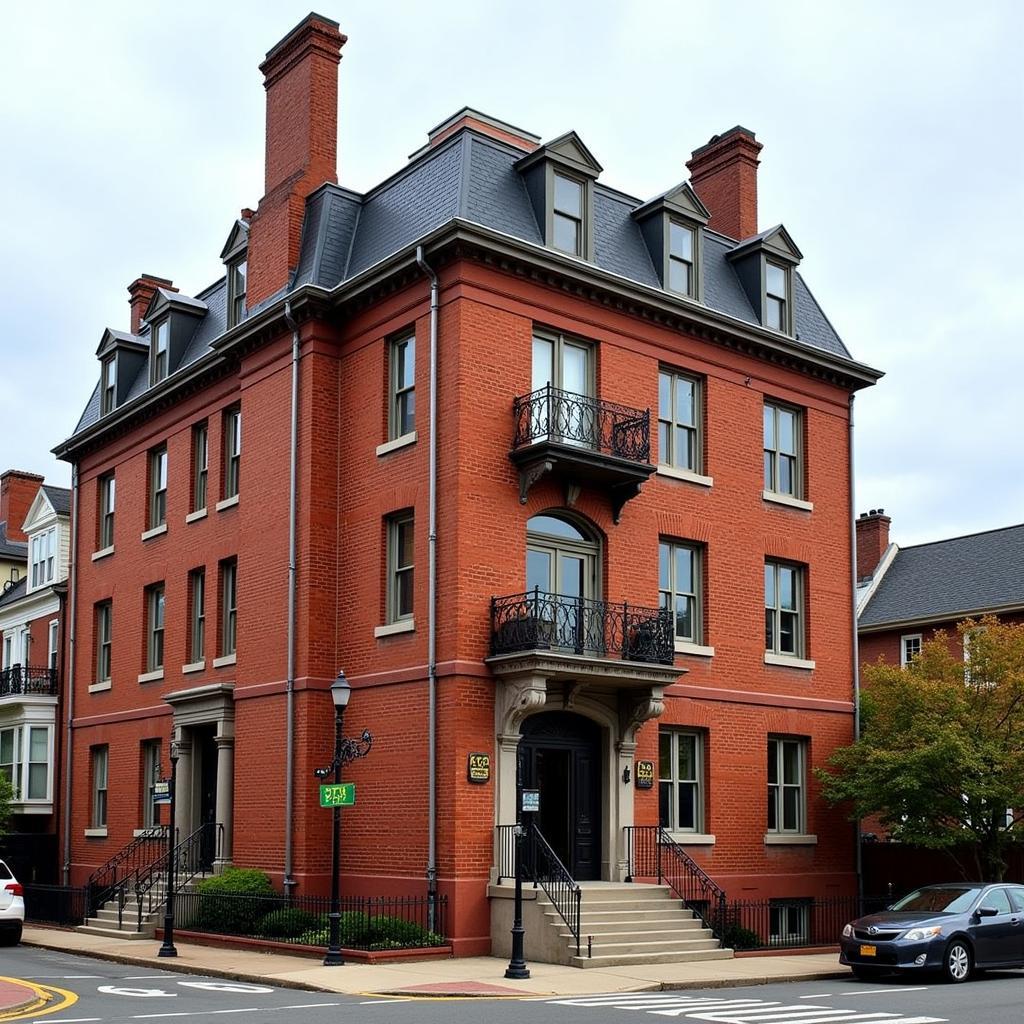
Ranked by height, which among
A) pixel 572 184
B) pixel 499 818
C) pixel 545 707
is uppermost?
pixel 572 184

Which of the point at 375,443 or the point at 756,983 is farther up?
the point at 375,443

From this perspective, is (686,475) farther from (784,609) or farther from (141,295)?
(141,295)

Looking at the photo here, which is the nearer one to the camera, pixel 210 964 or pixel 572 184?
pixel 210 964

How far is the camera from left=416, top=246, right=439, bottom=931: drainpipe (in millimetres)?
23203

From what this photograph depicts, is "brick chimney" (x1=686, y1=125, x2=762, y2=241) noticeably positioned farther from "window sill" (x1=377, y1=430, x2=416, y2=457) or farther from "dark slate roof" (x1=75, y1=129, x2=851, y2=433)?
"window sill" (x1=377, y1=430, x2=416, y2=457)

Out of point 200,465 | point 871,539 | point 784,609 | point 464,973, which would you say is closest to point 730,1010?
point 464,973

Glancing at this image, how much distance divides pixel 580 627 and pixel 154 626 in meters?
13.0

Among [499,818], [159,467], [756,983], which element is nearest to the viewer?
[756,983]

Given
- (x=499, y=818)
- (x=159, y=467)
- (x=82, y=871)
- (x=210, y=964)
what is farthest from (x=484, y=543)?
(x=82, y=871)

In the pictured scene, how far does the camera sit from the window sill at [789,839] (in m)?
28.2

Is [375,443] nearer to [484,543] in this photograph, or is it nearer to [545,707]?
[484,543]

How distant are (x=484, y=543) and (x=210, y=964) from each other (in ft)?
25.9

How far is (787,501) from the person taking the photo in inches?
1172

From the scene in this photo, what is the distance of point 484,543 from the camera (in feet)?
79.1
